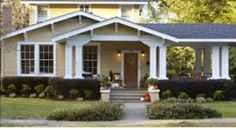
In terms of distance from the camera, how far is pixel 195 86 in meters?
30.7

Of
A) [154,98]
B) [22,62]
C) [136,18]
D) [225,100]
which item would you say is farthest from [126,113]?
[136,18]

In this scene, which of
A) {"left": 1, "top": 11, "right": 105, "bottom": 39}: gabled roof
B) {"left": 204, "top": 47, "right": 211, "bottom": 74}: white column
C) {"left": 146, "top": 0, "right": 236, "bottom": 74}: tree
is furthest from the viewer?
{"left": 146, "top": 0, "right": 236, "bottom": 74}: tree

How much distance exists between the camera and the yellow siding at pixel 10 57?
33062 mm

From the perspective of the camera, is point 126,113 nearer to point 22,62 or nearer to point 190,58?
point 22,62

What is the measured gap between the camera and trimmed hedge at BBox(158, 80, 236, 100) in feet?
100

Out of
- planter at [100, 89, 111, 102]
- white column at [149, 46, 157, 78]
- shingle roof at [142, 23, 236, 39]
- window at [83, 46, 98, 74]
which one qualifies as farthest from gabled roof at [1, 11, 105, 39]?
planter at [100, 89, 111, 102]

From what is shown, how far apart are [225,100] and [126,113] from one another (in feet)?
31.7

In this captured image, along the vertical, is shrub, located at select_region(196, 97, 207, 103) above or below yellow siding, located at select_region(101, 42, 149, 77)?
below

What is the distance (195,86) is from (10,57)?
33.9 feet

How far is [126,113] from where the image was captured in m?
22.6

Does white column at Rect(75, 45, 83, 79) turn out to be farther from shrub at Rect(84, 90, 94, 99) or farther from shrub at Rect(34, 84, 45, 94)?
shrub at Rect(34, 84, 45, 94)

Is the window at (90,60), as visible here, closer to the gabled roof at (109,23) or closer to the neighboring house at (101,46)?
the neighboring house at (101,46)

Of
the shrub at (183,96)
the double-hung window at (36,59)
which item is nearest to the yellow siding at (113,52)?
the double-hung window at (36,59)

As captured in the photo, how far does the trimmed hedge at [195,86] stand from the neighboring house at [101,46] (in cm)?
80
